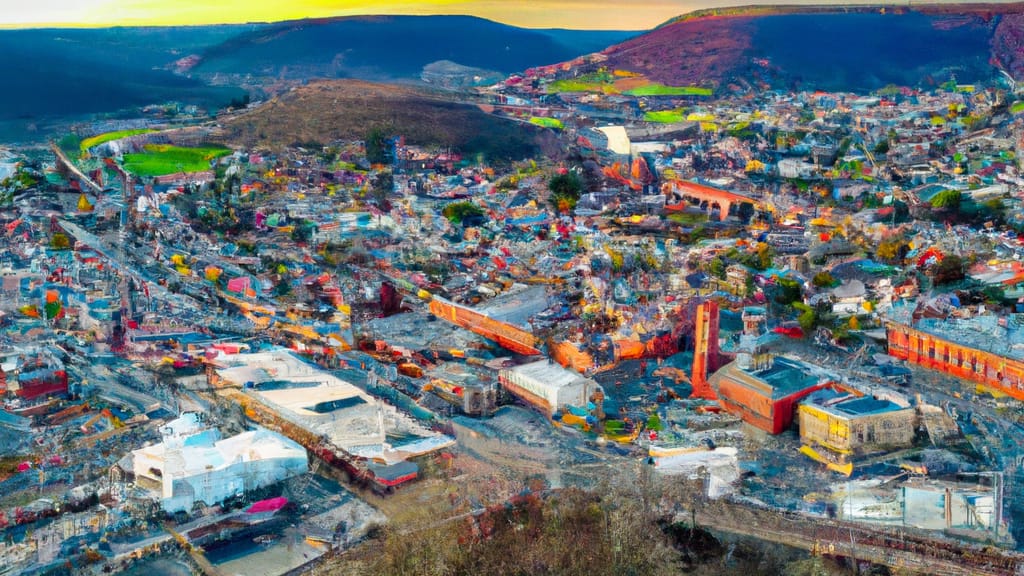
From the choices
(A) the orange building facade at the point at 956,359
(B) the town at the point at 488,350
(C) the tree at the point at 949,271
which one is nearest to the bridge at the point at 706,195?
(B) the town at the point at 488,350

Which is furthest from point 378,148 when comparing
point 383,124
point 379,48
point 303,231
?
point 379,48

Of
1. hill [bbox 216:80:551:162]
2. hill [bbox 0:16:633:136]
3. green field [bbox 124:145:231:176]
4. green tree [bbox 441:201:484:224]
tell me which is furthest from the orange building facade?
hill [bbox 0:16:633:136]

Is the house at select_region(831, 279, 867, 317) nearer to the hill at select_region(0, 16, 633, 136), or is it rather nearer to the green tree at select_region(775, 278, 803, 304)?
the green tree at select_region(775, 278, 803, 304)

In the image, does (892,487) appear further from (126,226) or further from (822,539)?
(126,226)

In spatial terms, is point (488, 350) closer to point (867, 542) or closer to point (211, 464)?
point (211, 464)

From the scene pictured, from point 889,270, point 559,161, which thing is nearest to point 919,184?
point 889,270
